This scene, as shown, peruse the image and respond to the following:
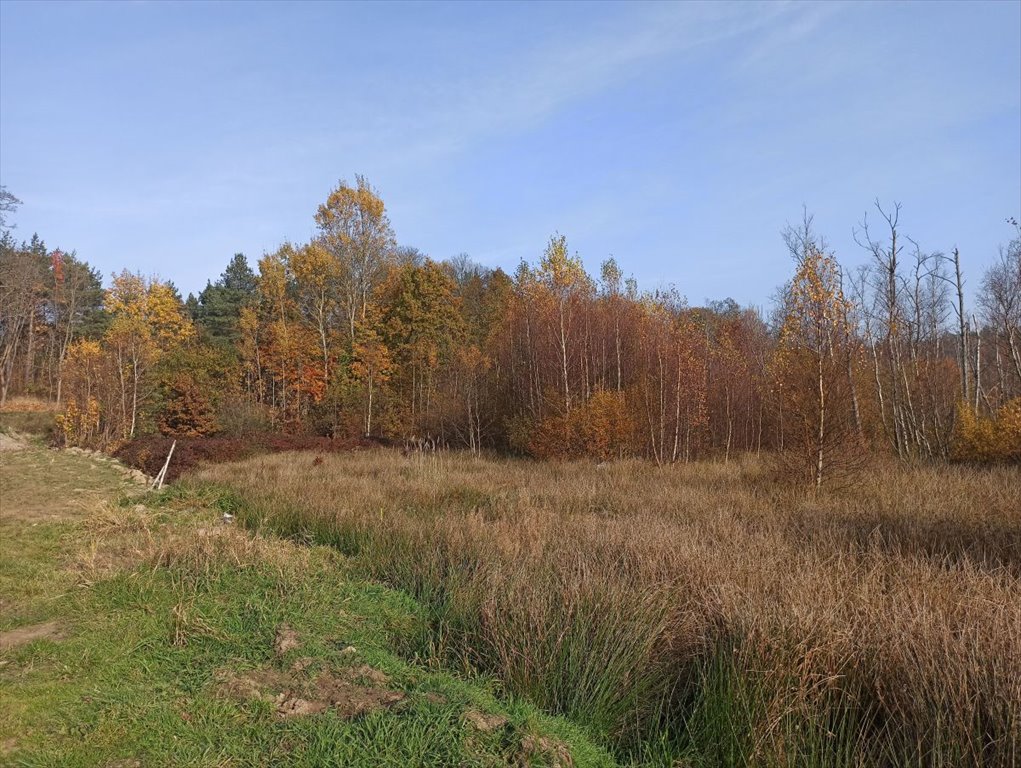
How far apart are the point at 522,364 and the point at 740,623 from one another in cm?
2637

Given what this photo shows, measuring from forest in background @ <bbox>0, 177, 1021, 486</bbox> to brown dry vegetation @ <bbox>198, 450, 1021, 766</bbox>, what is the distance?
638cm

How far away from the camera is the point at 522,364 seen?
3058cm

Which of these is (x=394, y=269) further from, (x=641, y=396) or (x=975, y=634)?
(x=975, y=634)

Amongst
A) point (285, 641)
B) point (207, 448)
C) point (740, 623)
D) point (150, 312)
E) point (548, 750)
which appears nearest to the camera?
point (548, 750)

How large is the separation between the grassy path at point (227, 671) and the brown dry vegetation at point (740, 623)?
20.1 inches

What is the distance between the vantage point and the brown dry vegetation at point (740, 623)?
3.54 meters

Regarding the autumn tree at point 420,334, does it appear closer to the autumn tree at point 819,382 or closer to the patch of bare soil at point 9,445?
the patch of bare soil at point 9,445

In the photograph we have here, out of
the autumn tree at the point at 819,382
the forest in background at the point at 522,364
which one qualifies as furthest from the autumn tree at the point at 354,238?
the autumn tree at the point at 819,382

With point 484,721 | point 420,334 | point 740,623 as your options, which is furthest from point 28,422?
point 740,623

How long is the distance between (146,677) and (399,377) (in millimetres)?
31675

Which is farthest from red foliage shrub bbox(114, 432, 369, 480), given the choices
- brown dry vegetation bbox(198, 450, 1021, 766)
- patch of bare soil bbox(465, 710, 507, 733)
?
patch of bare soil bbox(465, 710, 507, 733)

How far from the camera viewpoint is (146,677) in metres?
4.54

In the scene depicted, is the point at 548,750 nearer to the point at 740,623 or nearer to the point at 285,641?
the point at 740,623

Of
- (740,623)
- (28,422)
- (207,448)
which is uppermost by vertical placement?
(28,422)
